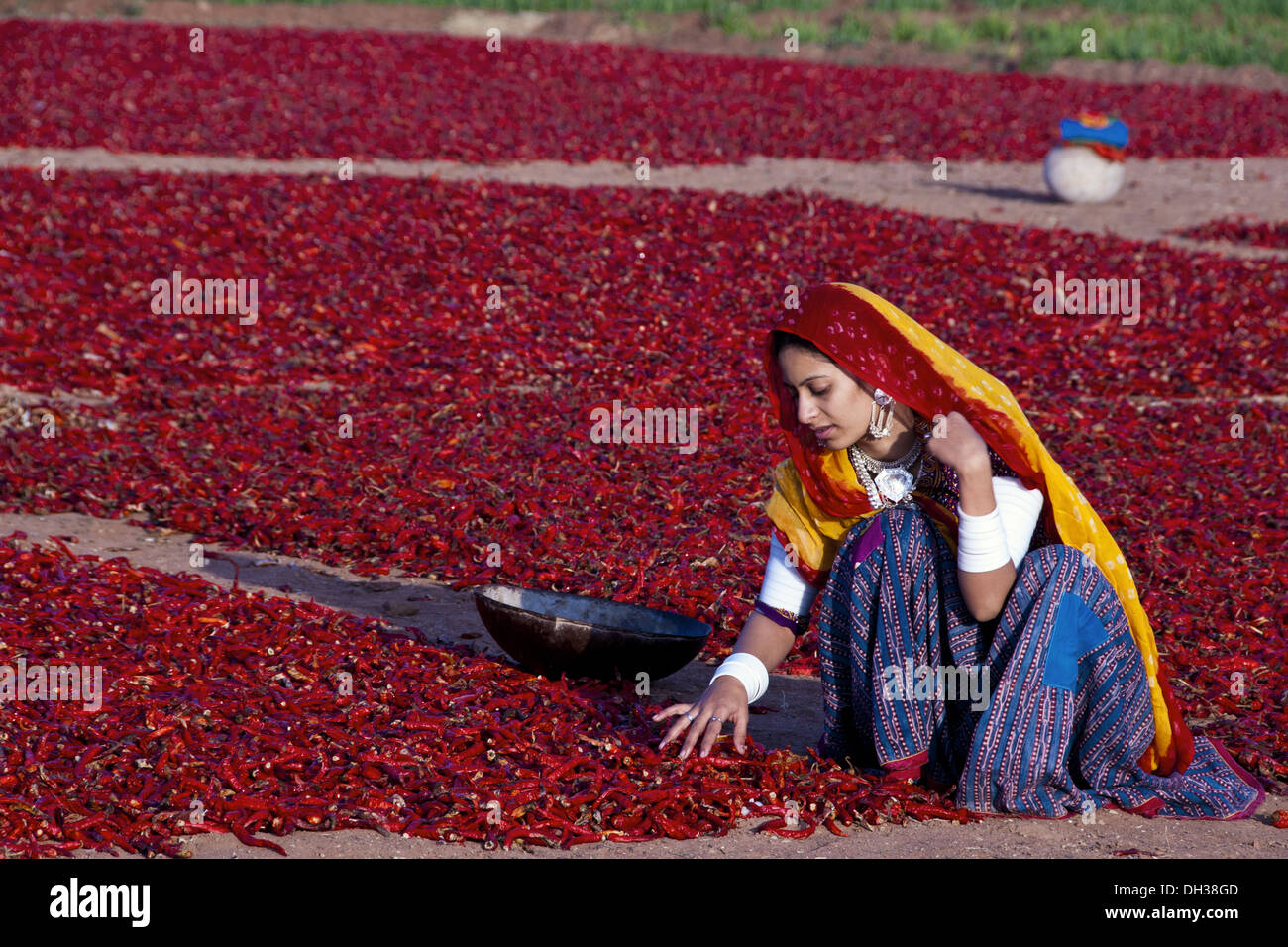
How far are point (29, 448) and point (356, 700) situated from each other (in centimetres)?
385

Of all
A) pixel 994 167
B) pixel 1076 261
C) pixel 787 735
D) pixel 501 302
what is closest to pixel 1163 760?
pixel 787 735

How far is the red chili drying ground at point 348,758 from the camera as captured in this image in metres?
3.84

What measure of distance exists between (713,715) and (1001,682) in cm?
78

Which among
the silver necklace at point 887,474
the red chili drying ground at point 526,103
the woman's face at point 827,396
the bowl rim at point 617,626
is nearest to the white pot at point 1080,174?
the red chili drying ground at point 526,103

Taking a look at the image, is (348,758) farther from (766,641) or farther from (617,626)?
(766,641)

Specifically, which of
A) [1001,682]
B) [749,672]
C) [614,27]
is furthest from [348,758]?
[614,27]

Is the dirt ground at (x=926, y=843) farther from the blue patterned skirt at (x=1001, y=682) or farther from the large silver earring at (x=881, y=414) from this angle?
the large silver earring at (x=881, y=414)

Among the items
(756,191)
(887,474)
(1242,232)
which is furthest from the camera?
(756,191)

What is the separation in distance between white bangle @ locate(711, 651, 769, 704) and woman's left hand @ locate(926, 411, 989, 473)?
0.86 metres

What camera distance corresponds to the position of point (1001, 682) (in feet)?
12.0

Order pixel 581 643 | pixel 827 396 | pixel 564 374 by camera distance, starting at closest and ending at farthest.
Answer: pixel 827 396 → pixel 581 643 → pixel 564 374

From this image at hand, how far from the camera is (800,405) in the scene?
3.65m

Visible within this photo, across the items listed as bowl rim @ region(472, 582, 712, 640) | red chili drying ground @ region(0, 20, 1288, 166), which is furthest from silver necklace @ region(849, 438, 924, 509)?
red chili drying ground @ region(0, 20, 1288, 166)

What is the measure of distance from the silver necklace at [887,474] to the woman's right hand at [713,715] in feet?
2.13
